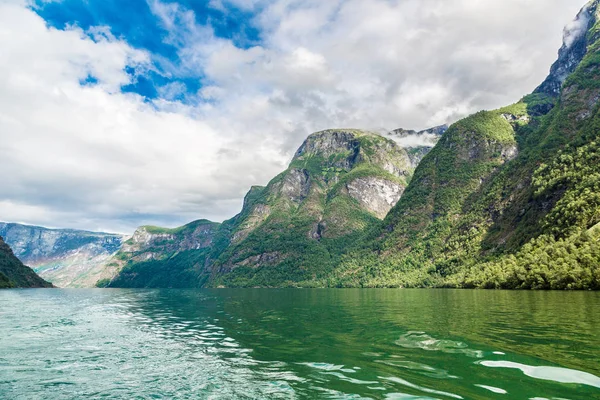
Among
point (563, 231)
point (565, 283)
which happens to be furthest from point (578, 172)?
point (565, 283)

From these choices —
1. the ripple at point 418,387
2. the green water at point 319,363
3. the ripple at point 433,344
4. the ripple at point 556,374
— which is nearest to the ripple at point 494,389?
the green water at point 319,363

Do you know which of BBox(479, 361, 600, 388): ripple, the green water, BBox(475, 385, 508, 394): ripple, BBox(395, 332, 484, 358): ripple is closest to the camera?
BBox(475, 385, 508, 394): ripple

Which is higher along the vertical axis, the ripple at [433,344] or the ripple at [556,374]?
the ripple at [556,374]

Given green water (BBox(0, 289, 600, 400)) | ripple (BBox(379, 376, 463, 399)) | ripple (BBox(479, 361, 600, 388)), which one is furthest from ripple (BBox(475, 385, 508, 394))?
ripple (BBox(479, 361, 600, 388))

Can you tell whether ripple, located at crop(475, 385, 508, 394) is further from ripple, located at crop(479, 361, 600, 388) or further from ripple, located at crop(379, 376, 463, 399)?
ripple, located at crop(479, 361, 600, 388)

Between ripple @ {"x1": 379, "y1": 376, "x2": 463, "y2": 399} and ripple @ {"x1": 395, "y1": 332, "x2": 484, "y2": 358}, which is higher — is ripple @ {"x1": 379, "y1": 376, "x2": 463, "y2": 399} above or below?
above

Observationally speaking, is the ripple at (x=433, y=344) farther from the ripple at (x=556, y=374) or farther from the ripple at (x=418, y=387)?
the ripple at (x=418, y=387)

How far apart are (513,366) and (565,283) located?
341ft

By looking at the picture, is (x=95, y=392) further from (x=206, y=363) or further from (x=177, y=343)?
(x=177, y=343)

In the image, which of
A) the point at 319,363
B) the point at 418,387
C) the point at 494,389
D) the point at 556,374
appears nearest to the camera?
the point at 494,389

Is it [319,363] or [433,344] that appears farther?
[433,344]

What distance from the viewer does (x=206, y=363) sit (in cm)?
2197

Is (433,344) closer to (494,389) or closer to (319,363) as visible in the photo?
(319,363)

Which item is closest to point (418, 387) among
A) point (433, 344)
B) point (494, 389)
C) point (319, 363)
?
point (494, 389)
